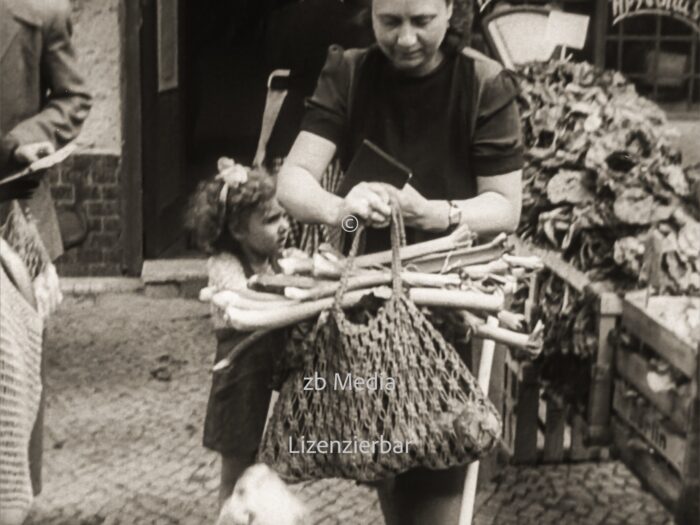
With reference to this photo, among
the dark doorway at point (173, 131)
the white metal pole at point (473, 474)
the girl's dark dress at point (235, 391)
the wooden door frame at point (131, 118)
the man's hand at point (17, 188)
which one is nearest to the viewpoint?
the white metal pole at point (473, 474)

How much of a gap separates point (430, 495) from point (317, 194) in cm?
61

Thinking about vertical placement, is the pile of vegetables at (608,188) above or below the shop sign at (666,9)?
below

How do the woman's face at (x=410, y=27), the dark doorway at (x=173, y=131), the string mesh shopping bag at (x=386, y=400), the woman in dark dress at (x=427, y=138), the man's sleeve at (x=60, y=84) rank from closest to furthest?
the string mesh shopping bag at (x=386, y=400)
the woman's face at (x=410, y=27)
the woman in dark dress at (x=427, y=138)
the man's sleeve at (x=60, y=84)
the dark doorway at (x=173, y=131)

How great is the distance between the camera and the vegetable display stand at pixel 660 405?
9.66 feet

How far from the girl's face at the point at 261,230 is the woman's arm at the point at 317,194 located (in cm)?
44

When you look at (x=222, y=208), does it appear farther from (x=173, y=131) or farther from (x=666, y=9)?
(x=666, y=9)

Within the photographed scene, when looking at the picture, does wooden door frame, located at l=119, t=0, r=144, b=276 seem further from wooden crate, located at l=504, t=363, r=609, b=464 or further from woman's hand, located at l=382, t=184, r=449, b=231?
woman's hand, located at l=382, t=184, r=449, b=231

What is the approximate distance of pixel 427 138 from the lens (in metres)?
2.32

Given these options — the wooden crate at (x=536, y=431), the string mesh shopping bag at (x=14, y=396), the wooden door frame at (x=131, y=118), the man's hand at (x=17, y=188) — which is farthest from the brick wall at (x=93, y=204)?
the string mesh shopping bag at (x=14, y=396)

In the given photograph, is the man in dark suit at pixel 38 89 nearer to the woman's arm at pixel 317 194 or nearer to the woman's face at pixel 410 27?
the woman's arm at pixel 317 194

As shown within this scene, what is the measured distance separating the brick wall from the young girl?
3682 mm

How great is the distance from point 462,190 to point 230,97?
1043 cm

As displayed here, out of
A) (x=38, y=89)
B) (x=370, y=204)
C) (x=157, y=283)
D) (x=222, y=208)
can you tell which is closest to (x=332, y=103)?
(x=370, y=204)

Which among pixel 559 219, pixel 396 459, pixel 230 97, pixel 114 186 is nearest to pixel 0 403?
pixel 396 459
